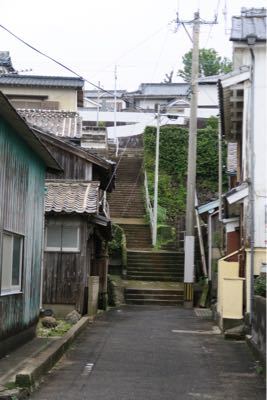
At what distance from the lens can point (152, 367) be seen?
10328 millimetres

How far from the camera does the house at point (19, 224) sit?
10.1m

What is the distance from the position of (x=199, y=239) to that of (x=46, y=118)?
9887mm

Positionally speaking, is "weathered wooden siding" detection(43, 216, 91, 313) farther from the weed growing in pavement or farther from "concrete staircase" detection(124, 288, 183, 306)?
"concrete staircase" detection(124, 288, 183, 306)

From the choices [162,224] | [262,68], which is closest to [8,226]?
[262,68]

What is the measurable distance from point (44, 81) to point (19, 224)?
27565 millimetres

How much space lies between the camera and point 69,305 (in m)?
18.0

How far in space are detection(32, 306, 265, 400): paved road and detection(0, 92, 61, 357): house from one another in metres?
1.21

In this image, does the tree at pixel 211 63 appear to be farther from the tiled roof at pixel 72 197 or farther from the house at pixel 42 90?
the tiled roof at pixel 72 197

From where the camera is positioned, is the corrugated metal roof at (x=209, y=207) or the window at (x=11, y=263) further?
the corrugated metal roof at (x=209, y=207)

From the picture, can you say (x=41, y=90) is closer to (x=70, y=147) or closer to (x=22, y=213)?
(x=70, y=147)

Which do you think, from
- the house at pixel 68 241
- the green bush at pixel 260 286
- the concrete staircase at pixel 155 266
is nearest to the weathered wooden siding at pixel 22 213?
the house at pixel 68 241

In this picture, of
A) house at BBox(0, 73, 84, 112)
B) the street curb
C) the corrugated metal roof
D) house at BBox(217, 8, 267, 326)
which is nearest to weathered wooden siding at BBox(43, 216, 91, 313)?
the street curb

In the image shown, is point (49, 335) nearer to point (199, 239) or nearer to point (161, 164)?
point (199, 239)

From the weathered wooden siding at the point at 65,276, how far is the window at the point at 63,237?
0.16 meters
